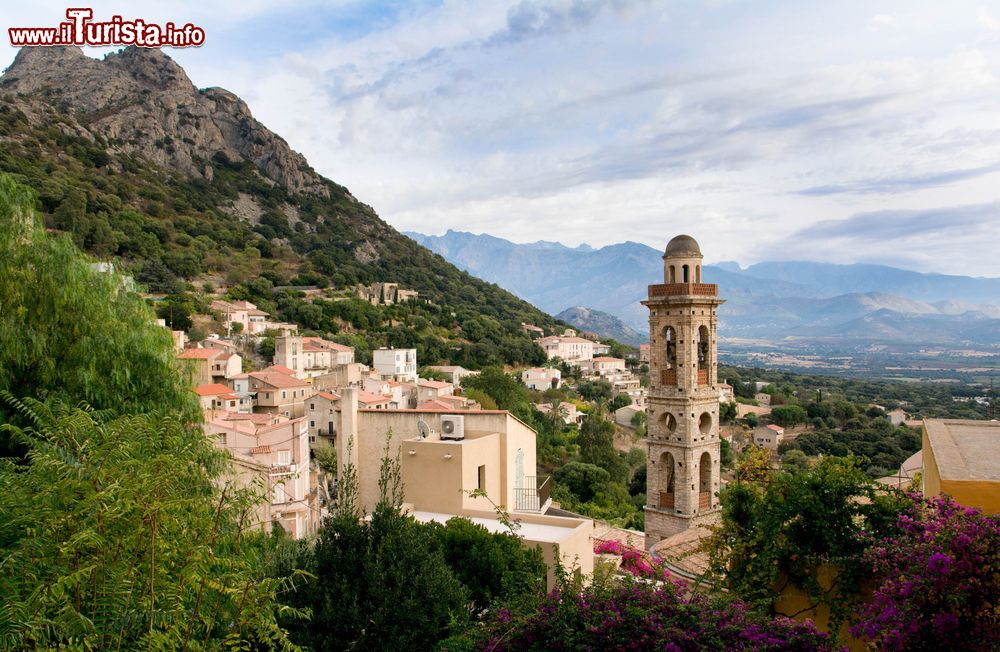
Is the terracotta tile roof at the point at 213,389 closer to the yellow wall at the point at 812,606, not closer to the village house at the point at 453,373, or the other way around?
the village house at the point at 453,373

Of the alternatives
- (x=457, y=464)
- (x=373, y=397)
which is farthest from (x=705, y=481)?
(x=373, y=397)

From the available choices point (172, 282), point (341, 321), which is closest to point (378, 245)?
point (341, 321)

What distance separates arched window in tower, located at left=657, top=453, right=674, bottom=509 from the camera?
62.7ft

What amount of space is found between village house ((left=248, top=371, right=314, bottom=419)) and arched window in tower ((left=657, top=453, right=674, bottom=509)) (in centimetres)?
2532

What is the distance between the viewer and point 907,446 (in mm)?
50625

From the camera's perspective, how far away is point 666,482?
765 inches

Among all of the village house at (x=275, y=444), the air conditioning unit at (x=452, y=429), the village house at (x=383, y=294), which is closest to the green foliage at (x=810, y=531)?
the air conditioning unit at (x=452, y=429)

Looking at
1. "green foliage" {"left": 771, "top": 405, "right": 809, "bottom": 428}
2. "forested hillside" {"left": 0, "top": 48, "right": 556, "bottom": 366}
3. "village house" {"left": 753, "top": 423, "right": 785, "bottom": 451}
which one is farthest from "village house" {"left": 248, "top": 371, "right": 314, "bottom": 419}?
"green foliage" {"left": 771, "top": 405, "right": 809, "bottom": 428}

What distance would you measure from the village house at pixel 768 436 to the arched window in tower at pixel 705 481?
39.5m

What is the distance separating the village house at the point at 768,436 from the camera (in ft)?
186

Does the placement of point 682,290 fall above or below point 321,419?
above

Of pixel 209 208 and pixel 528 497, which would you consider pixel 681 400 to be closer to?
pixel 528 497

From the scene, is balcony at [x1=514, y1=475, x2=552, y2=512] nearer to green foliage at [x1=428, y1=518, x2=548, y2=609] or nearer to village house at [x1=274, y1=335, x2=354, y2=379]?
green foliage at [x1=428, y1=518, x2=548, y2=609]

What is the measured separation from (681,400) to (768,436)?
43190 mm
